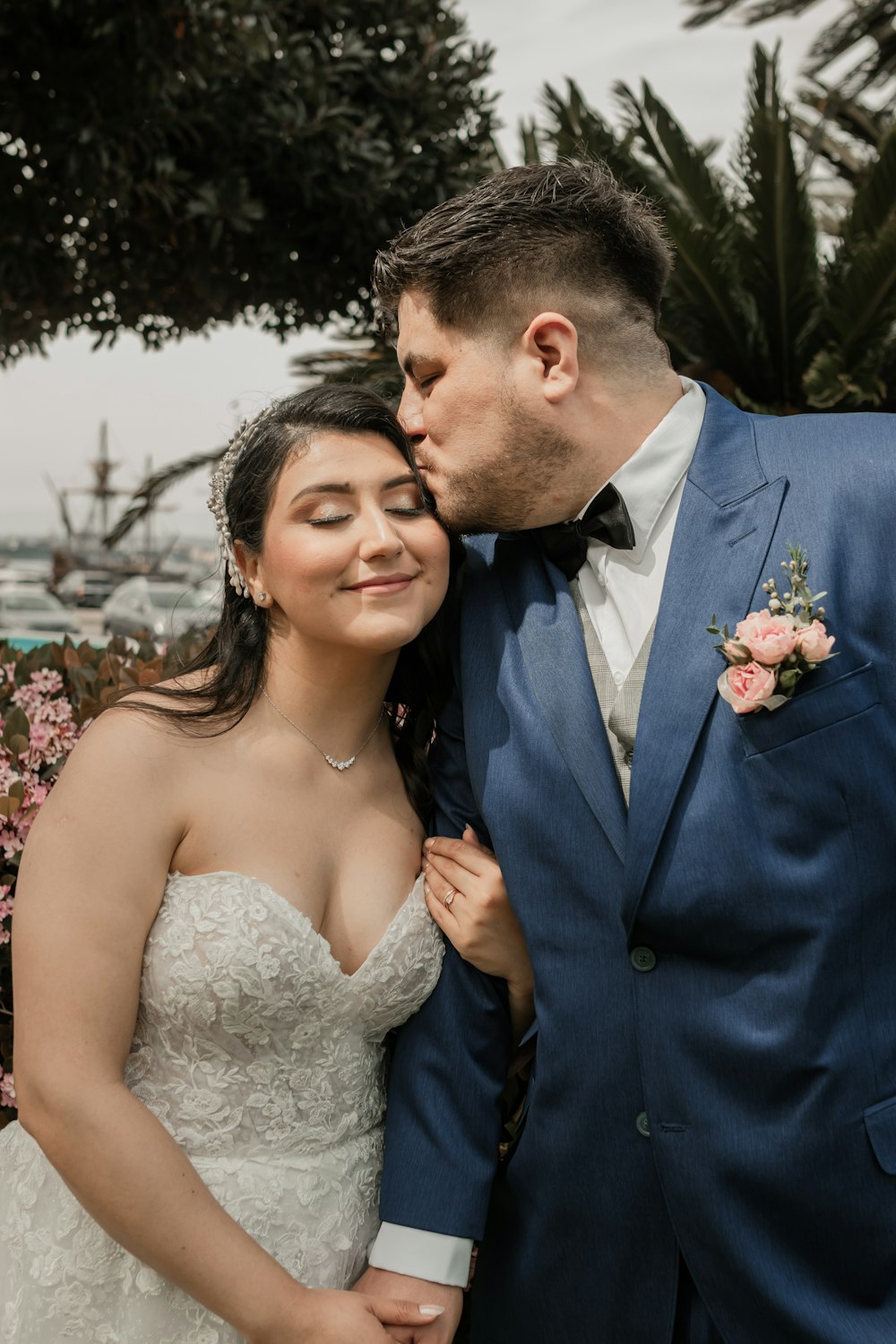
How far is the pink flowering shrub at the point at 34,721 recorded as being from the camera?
278 cm

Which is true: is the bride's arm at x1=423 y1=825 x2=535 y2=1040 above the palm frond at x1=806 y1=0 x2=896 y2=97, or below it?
below

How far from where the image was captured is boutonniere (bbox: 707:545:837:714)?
192 cm

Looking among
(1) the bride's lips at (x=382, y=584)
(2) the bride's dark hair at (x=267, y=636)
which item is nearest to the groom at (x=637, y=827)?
(2) the bride's dark hair at (x=267, y=636)

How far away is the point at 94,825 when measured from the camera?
2094mm

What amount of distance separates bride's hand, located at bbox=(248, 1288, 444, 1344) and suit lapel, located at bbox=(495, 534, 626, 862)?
956 mm

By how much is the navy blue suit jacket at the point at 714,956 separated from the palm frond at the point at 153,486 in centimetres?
534

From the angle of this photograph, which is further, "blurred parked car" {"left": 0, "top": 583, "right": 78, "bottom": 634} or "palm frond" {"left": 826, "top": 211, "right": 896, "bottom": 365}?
"blurred parked car" {"left": 0, "top": 583, "right": 78, "bottom": 634}

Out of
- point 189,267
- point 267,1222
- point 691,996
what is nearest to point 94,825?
point 267,1222

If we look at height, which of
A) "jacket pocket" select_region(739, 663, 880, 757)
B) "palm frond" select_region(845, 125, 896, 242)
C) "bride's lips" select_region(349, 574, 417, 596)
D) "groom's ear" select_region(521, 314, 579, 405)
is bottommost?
"jacket pocket" select_region(739, 663, 880, 757)

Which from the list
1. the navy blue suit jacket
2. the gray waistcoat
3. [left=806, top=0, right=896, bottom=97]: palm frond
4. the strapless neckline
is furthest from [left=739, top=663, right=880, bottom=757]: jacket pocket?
[left=806, top=0, right=896, bottom=97]: palm frond

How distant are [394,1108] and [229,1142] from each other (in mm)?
337

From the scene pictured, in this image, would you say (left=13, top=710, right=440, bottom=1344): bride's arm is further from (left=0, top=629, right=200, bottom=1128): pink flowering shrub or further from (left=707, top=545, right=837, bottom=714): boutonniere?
(left=707, top=545, right=837, bottom=714): boutonniere

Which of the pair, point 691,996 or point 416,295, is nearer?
point 691,996

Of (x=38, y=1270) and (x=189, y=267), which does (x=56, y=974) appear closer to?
(x=38, y=1270)
